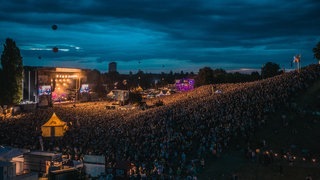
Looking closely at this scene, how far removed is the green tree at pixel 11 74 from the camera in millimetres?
61562

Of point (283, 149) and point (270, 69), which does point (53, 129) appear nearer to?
point (283, 149)

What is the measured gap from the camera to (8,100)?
201 feet

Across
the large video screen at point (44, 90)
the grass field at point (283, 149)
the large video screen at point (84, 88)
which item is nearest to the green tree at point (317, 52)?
the grass field at point (283, 149)

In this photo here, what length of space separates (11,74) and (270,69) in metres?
54.7

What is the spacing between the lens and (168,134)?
30.0 m

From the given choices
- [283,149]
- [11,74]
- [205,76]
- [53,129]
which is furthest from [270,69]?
[53,129]

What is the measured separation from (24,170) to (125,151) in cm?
689

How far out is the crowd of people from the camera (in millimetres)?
25703

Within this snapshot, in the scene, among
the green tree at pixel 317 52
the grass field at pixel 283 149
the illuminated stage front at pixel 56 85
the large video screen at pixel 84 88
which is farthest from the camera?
the large video screen at pixel 84 88

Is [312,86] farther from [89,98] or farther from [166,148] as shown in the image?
[89,98]

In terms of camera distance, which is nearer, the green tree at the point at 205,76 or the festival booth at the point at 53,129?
the festival booth at the point at 53,129

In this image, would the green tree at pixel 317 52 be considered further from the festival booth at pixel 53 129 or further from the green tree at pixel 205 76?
the festival booth at pixel 53 129

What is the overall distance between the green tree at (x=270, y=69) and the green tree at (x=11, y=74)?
169 ft

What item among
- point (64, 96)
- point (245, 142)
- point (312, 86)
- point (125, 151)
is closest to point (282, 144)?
point (245, 142)
